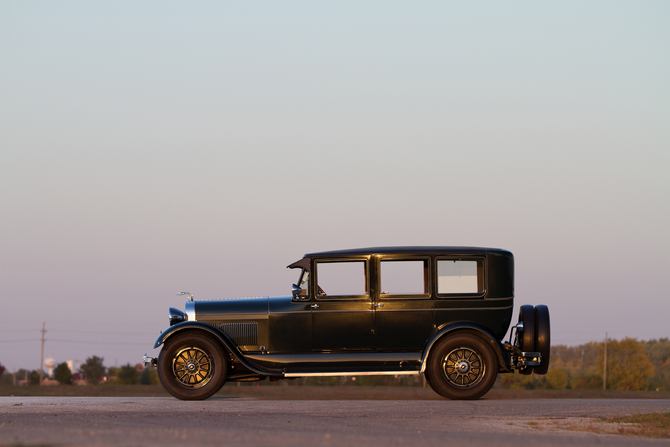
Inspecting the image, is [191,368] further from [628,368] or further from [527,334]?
[628,368]

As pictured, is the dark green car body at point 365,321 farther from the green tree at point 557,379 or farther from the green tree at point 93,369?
the green tree at point 93,369

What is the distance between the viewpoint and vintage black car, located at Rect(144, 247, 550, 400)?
11.8 meters

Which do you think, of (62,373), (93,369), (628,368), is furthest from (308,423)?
(93,369)

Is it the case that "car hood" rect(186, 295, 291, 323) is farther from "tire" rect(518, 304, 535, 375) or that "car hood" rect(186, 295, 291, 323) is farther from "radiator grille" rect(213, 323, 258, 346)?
"tire" rect(518, 304, 535, 375)

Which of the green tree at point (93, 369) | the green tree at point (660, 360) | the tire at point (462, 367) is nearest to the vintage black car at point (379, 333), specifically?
the tire at point (462, 367)

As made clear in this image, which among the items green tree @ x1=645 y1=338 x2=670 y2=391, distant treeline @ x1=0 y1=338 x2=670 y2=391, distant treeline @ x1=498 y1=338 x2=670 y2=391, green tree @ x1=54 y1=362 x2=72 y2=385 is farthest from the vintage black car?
green tree @ x1=54 y1=362 x2=72 y2=385

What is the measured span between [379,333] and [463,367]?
1.44 m

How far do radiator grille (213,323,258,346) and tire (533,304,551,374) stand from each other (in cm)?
462

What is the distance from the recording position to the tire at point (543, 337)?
1199 cm

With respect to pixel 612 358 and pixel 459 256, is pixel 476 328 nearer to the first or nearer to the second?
pixel 459 256

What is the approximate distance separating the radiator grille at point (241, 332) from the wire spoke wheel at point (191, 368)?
53 centimetres

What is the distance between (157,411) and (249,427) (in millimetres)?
2595

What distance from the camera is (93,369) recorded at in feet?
289

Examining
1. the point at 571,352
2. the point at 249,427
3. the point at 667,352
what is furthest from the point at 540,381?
the point at 249,427
